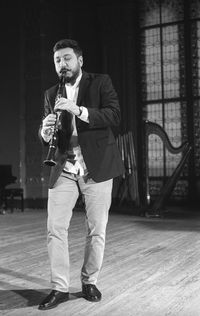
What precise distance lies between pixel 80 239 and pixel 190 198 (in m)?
4.34

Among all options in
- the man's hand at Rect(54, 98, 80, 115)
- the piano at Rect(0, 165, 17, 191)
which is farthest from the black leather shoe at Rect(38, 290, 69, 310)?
the piano at Rect(0, 165, 17, 191)

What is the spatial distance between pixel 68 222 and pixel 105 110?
→ 596mm

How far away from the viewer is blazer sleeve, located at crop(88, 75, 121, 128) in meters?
2.19

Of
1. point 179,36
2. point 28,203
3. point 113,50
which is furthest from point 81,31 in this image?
point 28,203

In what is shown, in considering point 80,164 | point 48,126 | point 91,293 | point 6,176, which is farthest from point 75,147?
point 6,176

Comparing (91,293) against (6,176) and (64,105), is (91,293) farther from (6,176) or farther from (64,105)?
(6,176)

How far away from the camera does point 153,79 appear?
9070 mm

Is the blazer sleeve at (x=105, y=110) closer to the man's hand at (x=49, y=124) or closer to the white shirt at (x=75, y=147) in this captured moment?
the white shirt at (x=75, y=147)

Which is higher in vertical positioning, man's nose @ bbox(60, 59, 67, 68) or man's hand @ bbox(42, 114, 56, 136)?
man's nose @ bbox(60, 59, 67, 68)

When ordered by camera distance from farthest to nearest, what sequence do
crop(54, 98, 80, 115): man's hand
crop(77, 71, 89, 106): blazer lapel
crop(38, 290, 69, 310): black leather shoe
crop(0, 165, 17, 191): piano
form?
crop(0, 165, 17, 191): piano
crop(77, 71, 89, 106): blazer lapel
crop(38, 290, 69, 310): black leather shoe
crop(54, 98, 80, 115): man's hand

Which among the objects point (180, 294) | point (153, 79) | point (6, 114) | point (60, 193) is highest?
point (153, 79)

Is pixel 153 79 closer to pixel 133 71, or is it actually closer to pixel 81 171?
Result: pixel 133 71

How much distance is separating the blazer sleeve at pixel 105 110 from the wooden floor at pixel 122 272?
927 mm

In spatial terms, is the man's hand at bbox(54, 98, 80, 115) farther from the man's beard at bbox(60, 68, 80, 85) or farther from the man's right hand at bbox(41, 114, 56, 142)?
the man's beard at bbox(60, 68, 80, 85)
